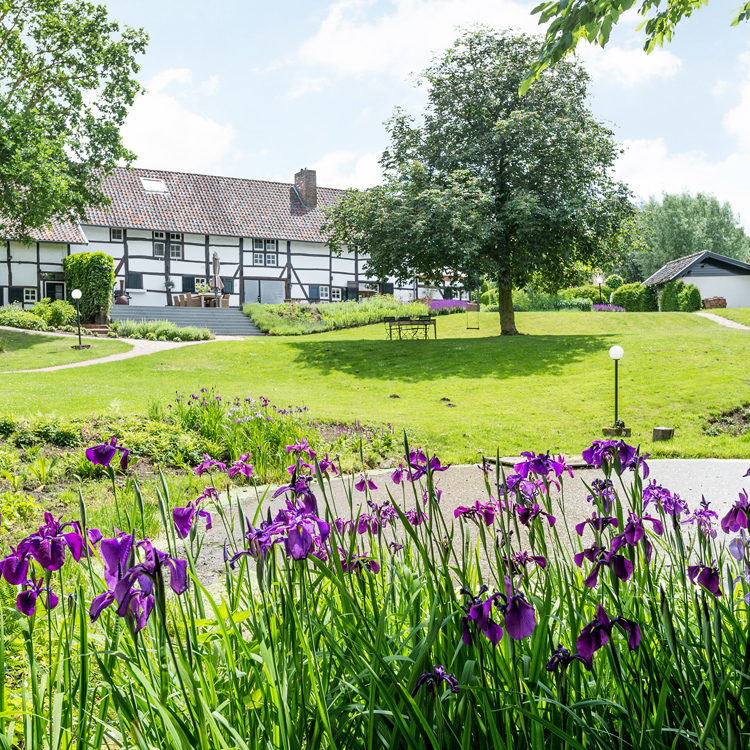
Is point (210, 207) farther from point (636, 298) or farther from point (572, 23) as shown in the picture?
point (572, 23)

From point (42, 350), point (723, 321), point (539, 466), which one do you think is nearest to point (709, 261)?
point (723, 321)

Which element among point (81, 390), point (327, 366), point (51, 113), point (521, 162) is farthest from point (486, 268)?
point (51, 113)

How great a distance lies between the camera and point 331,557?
1.66m

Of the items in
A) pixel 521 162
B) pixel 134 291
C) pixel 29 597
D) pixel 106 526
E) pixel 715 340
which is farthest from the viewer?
pixel 134 291

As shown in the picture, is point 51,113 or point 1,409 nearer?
point 1,409

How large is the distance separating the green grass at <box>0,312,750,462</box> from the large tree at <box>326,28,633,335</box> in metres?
2.65

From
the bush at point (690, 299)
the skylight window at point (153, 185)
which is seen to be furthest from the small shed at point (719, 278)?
the skylight window at point (153, 185)

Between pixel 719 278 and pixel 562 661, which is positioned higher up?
pixel 719 278

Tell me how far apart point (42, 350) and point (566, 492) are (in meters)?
18.0

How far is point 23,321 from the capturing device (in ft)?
78.3

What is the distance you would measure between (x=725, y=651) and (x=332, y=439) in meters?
6.11

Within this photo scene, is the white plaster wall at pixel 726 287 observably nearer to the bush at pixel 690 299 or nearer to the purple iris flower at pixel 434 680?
the bush at pixel 690 299

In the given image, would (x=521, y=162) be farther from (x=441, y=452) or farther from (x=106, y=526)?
(x=106, y=526)

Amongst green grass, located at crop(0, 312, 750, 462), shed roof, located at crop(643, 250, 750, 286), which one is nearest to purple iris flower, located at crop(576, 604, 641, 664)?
green grass, located at crop(0, 312, 750, 462)
